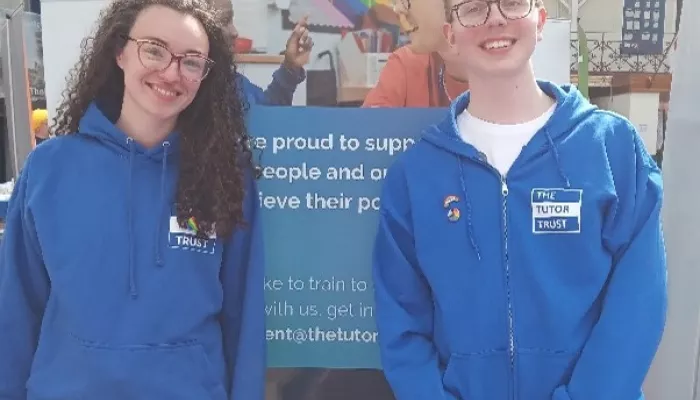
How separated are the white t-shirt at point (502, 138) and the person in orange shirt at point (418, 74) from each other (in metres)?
0.44

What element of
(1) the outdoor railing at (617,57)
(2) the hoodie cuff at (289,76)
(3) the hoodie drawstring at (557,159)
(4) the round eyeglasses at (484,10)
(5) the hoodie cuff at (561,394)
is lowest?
(5) the hoodie cuff at (561,394)

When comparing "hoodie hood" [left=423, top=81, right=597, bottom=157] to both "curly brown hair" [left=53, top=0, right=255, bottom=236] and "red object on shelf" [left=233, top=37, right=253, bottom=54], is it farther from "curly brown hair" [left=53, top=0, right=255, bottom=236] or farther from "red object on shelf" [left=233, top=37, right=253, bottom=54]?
"red object on shelf" [left=233, top=37, right=253, bottom=54]

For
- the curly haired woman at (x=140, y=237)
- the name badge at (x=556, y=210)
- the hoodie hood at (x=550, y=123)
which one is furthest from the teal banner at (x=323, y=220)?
the name badge at (x=556, y=210)

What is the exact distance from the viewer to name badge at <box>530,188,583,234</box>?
1598 millimetres

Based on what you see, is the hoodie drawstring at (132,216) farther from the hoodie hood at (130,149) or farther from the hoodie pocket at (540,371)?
the hoodie pocket at (540,371)

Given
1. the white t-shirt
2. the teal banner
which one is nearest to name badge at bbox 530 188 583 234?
the white t-shirt

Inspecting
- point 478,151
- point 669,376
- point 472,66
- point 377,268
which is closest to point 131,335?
point 377,268

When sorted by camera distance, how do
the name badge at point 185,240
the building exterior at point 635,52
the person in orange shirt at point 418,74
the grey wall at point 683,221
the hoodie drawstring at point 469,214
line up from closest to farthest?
1. the hoodie drawstring at point 469,214
2. the name badge at point 185,240
3. the grey wall at point 683,221
4. the person in orange shirt at point 418,74
5. the building exterior at point 635,52

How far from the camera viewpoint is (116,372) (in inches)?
63.7

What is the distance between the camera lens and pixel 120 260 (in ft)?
5.51

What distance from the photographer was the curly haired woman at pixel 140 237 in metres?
1.65

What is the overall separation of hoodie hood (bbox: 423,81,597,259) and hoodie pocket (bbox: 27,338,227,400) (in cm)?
77

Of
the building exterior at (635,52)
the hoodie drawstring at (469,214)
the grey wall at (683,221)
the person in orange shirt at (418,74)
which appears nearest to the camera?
the hoodie drawstring at (469,214)

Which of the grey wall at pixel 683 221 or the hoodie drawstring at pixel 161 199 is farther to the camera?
the grey wall at pixel 683 221
